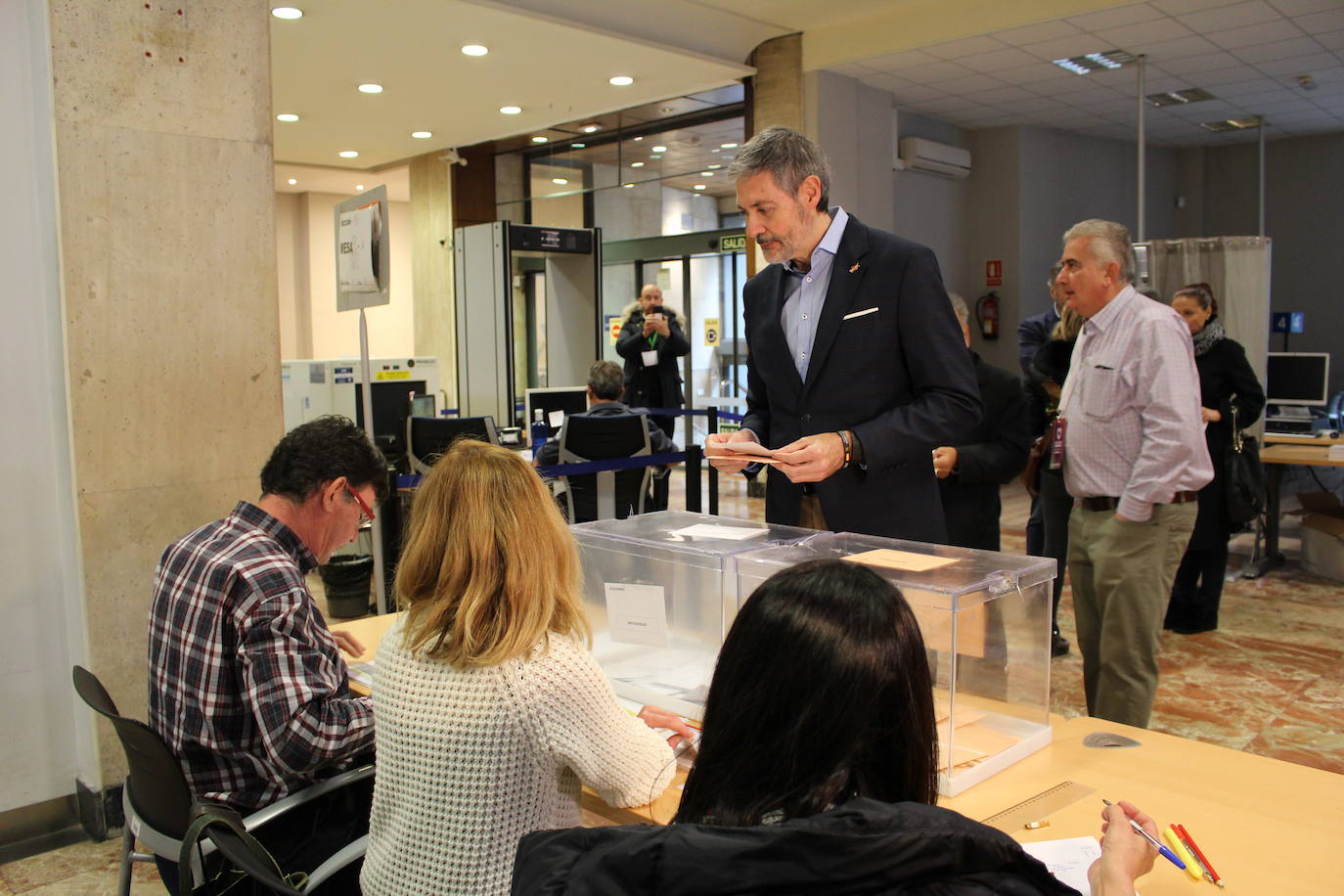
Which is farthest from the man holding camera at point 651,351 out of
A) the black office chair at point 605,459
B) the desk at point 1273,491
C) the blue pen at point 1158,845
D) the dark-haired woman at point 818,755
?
the dark-haired woman at point 818,755

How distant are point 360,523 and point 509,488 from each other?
0.83 m

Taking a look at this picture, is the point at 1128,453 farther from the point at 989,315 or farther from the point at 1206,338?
the point at 989,315

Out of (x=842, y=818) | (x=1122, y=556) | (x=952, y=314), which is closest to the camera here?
(x=842, y=818)

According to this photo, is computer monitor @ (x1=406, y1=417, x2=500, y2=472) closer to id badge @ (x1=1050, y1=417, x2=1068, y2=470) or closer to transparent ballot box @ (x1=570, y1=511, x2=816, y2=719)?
id badge @ (x1=1050, y1=417, x2=1068, y2=470)

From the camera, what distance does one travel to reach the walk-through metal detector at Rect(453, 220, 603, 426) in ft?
28.2

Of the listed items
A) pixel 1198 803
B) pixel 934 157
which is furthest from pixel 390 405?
pixel 1198 803

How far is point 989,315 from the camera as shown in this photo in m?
9.54

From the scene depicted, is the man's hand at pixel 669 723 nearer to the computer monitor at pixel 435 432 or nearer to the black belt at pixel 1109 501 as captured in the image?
the black belt at pixel 1109 501

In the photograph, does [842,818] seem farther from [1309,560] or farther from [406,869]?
[1309,560]

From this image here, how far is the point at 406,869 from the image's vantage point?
1557 mm

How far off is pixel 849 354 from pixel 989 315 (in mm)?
7838

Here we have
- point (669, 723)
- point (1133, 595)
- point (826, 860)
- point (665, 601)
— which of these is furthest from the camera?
point (1133, 595)

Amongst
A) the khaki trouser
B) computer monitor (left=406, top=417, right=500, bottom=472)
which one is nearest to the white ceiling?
computer monitor (left=406, top=417, right=500, bottom=472)

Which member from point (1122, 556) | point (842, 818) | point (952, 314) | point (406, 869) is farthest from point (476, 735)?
point (1122, 556)
